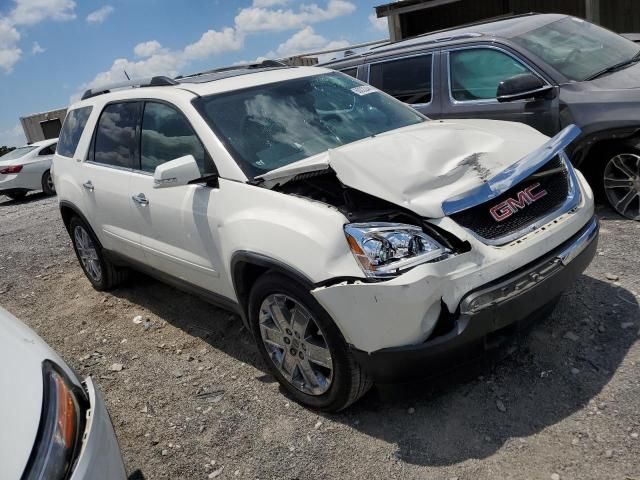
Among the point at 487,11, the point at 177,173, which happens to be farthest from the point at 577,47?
the point at 487,11

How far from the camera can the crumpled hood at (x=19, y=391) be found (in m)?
1.85

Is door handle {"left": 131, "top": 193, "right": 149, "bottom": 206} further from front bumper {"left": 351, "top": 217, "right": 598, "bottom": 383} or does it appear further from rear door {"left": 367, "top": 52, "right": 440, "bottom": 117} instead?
rear door {"left": 367, "top": 52, "right": 440, "bottom": 117}

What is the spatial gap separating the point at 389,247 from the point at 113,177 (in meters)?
2.72

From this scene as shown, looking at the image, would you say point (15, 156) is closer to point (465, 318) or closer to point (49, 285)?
point (49, 285)

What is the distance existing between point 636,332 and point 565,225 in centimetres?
88

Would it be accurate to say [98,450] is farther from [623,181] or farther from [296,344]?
[623,181]

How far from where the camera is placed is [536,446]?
275 cm

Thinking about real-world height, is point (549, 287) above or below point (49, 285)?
above

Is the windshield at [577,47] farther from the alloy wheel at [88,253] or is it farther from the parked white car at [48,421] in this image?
the parked white car at [48,421]

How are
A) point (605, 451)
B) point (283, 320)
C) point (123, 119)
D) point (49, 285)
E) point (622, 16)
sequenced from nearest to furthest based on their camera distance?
point (605, 451)
point (283, 320)
point (123, 119)
point (49, 285)
point (622, 16)

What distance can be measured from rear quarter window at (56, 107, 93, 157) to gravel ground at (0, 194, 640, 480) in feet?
6.13

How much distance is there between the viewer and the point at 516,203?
9.97 feet

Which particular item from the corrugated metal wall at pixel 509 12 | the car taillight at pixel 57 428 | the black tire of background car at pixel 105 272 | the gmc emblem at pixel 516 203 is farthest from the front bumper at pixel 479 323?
the corrugated metal wall at pixel 509 12

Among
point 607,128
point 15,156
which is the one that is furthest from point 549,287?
point 15,156
